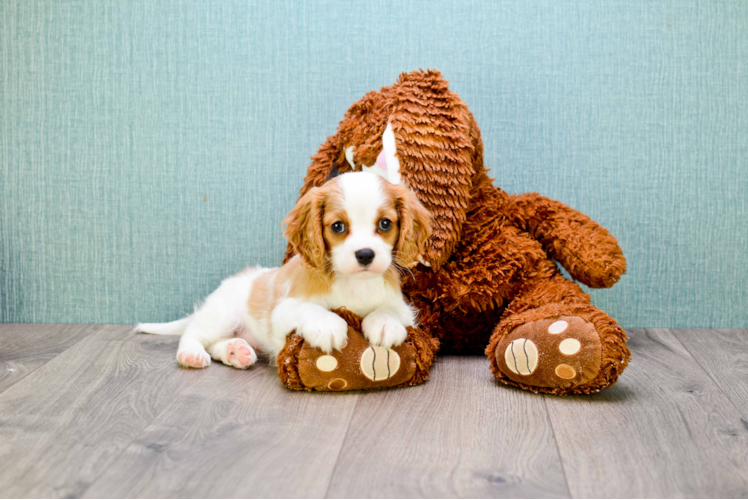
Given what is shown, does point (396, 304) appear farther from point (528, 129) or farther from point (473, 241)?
point (528, 129)

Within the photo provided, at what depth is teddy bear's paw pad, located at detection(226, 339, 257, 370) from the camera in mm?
1729

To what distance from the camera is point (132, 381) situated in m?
1.62

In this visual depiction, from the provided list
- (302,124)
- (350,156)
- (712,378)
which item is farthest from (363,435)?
(302,124)

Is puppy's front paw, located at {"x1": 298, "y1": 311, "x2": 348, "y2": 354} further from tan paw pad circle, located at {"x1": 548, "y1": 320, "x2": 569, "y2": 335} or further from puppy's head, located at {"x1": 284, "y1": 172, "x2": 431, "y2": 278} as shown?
tan paw pad circle, located at {"x1": 548, "y1": 320, "x2": 569, "y2": 335}

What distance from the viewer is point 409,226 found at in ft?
4.98

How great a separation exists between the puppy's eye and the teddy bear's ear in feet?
0.67

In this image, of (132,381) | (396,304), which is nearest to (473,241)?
(396,304)

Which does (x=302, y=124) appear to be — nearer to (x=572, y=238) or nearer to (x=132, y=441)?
(x=572, y=238)

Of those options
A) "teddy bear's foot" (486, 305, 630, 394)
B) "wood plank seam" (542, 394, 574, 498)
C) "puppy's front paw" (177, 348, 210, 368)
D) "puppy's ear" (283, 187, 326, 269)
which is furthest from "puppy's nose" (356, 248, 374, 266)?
"puppy's front paw" (177, 348, 210, 368)

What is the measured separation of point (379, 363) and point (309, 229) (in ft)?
1.12

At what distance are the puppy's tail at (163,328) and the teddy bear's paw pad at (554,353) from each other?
1031 mm

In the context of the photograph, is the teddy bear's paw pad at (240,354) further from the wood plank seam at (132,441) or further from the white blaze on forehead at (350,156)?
the white blaze on forehead at (350,156)

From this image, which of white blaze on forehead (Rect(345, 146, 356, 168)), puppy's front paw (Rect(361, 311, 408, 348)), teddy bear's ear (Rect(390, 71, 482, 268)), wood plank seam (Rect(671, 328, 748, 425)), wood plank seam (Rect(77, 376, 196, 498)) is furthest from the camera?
white blaze on forehead (Rect(345, 146, 356, 168))

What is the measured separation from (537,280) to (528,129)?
1.94 feet
